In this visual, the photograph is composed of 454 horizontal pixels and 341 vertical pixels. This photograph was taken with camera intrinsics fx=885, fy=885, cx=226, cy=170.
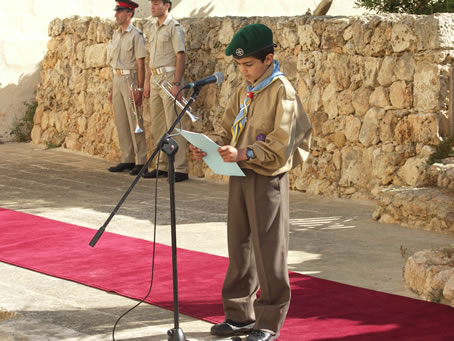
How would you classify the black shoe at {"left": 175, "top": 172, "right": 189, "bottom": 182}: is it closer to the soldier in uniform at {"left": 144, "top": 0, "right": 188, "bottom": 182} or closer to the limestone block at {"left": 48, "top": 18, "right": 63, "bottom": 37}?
the soldier in uniform at {"left": 144, "top": 0, "right": 188, "bottom": 182}

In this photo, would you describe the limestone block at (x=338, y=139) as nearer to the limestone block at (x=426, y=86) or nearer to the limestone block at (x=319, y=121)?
the limestone block at (x=319, y=121)

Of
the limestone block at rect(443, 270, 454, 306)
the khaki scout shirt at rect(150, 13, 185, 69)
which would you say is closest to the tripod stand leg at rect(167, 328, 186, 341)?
the limestone block at rect(443, 270, 454, 306)

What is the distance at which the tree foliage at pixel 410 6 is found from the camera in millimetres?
10375

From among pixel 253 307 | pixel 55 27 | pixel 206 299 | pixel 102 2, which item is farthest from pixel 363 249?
pixel 102 2

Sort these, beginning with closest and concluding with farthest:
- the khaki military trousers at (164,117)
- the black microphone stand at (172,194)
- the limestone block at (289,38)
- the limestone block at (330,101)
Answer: the black microphone stand at (172,194) → the limestone block at (330,101) → the limestone block at (289,38) → the khaki military trousers at (164,117)

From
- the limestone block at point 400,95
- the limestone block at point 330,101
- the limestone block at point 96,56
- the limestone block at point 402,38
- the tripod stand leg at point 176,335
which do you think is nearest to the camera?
the tripod stand leg at point 176,335

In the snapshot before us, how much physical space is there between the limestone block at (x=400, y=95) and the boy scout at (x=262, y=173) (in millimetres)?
4021

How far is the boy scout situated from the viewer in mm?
4312

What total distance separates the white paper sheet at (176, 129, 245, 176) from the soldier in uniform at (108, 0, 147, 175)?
19.0 ft

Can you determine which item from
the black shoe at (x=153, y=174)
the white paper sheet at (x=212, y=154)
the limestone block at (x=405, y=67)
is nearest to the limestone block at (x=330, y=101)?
the limestone block at (x=405, y=67)

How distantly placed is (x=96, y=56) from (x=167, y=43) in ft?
7.48

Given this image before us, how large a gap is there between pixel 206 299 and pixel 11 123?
8698 millimetres

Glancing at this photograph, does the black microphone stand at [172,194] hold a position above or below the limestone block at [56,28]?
below

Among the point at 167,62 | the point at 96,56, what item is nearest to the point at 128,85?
the point at 167,62
